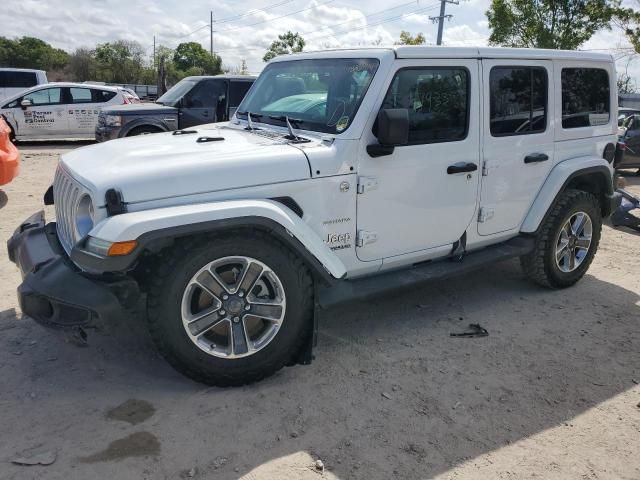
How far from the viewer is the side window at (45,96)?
13.8 metres

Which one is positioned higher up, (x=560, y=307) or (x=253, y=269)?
(x=253, y=269)

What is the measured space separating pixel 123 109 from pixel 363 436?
911 centimetres

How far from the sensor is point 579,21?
67.9ft

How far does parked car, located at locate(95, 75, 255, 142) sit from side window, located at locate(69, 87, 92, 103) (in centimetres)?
417

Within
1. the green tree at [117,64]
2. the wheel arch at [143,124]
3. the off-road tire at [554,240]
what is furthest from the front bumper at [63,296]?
the green tree at [117,64]

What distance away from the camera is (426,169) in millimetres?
3830

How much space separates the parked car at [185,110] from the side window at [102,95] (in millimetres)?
4158

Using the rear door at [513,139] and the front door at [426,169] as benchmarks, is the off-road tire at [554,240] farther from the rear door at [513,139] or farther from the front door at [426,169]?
the front door at [426,169]

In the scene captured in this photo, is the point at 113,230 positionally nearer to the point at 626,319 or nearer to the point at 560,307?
the point at 560,307

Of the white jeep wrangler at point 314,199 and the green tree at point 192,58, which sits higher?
the green tree at point 192,58

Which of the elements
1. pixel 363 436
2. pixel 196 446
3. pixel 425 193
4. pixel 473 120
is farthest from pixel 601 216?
pixel 196 446

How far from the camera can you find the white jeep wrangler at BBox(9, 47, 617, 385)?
2.94 meters

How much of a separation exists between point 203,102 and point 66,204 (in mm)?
7627

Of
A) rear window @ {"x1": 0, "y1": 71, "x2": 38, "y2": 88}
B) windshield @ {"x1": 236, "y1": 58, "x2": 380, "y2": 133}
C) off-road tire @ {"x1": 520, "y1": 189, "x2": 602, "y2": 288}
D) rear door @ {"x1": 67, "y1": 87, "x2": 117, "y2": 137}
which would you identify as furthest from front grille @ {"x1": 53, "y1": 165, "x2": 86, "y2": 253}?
rear window @ {"x1": 0, "y1": 71, "x2": 38, "y2": 88}
